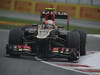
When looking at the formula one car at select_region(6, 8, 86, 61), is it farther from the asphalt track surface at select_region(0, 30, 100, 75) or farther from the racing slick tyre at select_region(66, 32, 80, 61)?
the asphalt track surface at select_region(0, 30, 100, 75)

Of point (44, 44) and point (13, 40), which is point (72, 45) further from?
point (13, 40)

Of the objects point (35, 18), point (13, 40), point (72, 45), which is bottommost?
point (72, 45)

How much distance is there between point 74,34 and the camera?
40.8 feet

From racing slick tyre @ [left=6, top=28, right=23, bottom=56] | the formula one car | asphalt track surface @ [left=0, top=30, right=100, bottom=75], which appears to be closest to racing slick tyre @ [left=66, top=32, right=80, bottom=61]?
the formula one car

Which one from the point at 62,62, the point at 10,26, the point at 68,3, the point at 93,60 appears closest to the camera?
the point at 62,62

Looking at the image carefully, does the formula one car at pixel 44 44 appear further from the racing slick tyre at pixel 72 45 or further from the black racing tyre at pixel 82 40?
the black racing tyre at pixel 82 40

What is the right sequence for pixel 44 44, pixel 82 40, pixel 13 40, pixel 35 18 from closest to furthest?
pixel 44 44
pixel 13 40
pixel 82 40
pixel 35 18

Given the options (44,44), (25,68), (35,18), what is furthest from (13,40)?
(35,18)

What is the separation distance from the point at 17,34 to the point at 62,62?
1.64 m

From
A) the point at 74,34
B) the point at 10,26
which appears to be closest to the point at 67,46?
the point at 74,34

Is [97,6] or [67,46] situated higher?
[97,6]

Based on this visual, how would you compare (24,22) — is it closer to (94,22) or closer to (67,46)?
(94,22)

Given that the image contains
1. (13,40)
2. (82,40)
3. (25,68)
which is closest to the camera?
(25,68)

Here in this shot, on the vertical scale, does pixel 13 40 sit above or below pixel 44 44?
above
